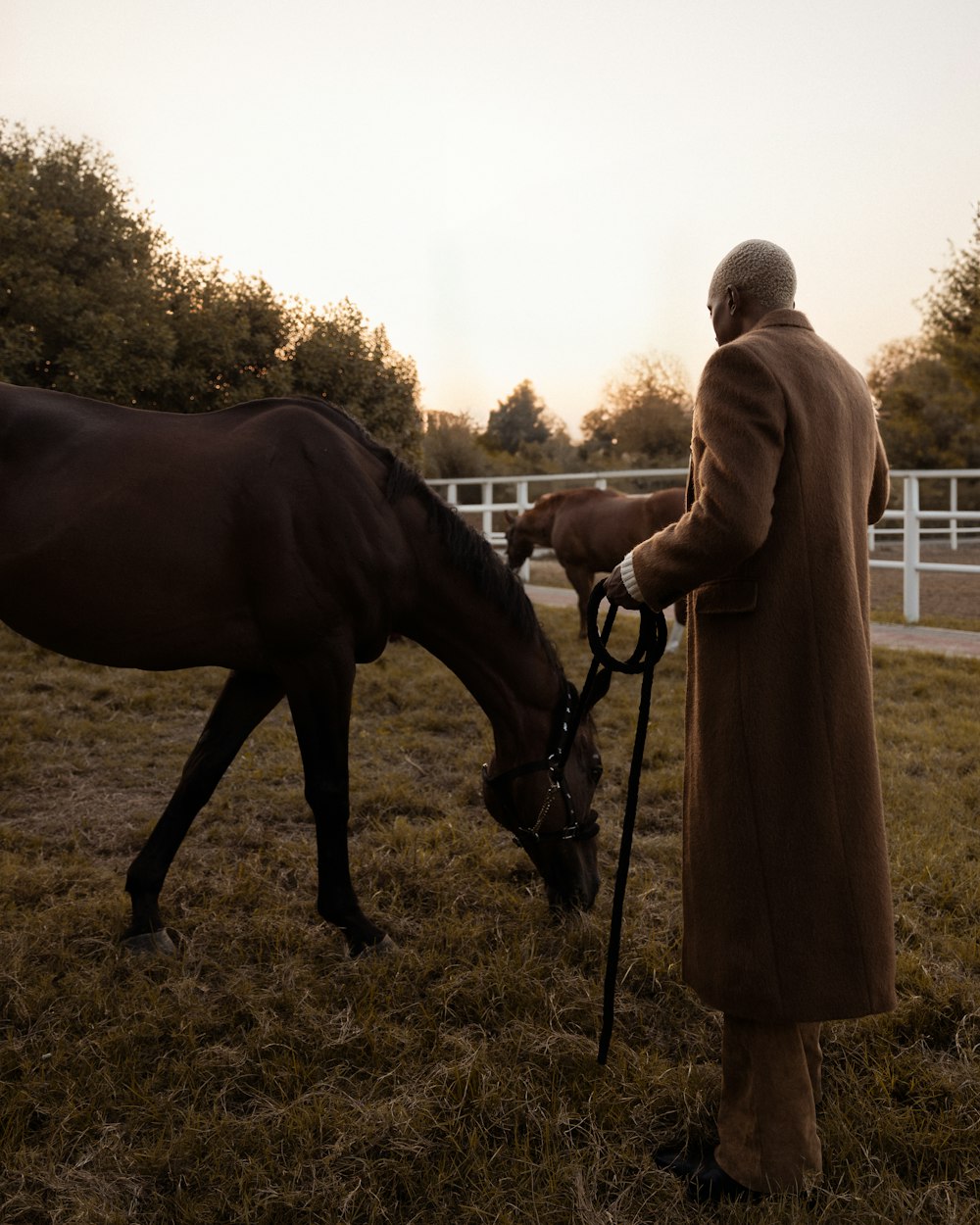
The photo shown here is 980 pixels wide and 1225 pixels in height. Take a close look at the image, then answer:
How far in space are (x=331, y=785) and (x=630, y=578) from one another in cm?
148

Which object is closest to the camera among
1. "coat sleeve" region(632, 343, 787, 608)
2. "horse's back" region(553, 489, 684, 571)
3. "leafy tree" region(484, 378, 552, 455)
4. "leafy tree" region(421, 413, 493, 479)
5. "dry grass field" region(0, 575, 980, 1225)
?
"coat sleeve" region(632, 343, 787, 608)

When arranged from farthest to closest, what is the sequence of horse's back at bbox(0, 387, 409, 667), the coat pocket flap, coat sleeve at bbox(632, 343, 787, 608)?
horse's back at bbox(0, 387, 409, 667) < the coat pocket flap < coat sleeve at bbox(632, 343, 787, 608)

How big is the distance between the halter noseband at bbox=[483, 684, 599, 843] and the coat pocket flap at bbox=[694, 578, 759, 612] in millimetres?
1020

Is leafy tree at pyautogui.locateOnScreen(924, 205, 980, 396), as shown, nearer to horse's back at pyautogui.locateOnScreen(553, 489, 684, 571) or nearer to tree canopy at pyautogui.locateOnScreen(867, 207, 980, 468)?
tree canopy at pyautogui.locateOnScreen(867, 207, 980, 468)

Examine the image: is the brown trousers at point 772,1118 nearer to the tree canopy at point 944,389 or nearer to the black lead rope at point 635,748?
the black lead rope at point 635,748

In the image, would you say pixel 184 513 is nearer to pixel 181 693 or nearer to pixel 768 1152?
pixel 768 1152

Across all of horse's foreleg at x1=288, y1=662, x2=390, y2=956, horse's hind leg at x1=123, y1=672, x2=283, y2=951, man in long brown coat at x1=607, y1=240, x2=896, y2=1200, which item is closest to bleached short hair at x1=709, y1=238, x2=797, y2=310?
man in long brown coat at x1=607, y1=240, x2=896, y2=1200

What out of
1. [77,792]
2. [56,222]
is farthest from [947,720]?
[56,222]

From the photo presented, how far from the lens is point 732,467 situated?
1.65 metres

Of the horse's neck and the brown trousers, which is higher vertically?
the horse's neck

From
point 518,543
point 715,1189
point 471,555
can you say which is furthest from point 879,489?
point 518,543

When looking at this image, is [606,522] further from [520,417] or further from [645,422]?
[520,417]

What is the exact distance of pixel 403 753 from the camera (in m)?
5.09

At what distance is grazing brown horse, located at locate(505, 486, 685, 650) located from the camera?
25.0 ft
